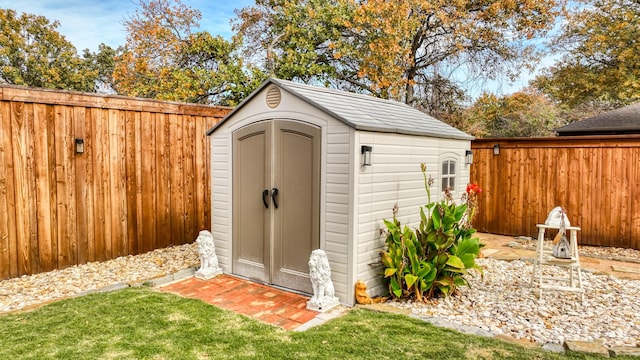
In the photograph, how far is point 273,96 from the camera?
4699 mm

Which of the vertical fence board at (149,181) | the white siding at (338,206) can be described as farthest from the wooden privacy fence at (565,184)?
the vertical fence board at (149,181)

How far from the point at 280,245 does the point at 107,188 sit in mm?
2878

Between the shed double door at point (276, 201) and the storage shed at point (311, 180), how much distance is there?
0.04ft

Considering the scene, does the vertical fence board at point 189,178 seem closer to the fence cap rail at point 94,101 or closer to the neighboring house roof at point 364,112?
the fence cap rail at point 94,101

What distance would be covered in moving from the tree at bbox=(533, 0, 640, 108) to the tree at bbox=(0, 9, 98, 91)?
20732 mm

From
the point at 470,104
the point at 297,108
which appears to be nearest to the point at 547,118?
the point at 470,104

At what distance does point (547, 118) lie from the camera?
62.7 ft

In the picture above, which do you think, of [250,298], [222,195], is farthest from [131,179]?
[250,298]

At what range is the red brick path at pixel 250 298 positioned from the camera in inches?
153

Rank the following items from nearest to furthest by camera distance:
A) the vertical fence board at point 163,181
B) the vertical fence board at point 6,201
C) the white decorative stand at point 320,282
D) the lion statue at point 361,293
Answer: the white decorative stand at point 320,282 < the lion statue at point 361,293 < the vertical fence board at point 6,201 < the vertical fence board at point 163,181

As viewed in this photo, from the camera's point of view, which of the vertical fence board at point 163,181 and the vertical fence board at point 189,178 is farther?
the vertical fence board at point 189,178

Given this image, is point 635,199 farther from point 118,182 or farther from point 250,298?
point 118,182

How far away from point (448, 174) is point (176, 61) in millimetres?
10295

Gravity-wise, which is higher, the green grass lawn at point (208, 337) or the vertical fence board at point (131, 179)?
the vertical fence board at point (131, 179)
